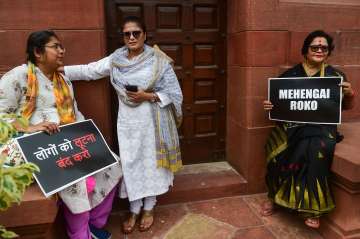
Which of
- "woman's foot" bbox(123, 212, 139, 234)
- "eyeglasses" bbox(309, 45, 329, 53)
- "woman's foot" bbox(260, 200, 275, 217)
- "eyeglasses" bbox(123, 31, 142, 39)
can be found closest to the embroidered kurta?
"woman's foot" bbox(123, 212, 139, 234)

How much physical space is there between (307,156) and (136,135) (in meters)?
1.60

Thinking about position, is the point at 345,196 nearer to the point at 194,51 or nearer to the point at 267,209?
the point at 267,209

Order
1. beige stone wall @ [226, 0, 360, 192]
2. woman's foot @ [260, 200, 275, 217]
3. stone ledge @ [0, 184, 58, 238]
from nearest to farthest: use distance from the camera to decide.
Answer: stone ledge @ [0, 184, 58, 238]
woman's foot @ [260, 200, 275, 217]
beige stone wall @ [226, 0, 360, 192]

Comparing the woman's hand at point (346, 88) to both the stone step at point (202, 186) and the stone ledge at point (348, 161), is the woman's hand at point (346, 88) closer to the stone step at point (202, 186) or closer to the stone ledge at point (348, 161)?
the stone ledge at point (348, 161)

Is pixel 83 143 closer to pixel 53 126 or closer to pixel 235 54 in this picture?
pixel 53 126

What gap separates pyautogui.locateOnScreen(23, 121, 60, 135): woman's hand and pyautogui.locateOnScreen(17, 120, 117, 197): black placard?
3 cm

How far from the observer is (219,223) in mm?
3188

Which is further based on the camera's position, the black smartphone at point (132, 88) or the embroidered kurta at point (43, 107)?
the black smartphone at point (132, 88)

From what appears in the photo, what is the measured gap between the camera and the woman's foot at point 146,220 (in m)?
3.08

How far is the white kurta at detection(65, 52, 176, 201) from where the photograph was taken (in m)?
2.96

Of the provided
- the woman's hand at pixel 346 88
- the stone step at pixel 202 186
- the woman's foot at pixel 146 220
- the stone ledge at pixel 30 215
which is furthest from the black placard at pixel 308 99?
the stone ledge at pixel 30 215

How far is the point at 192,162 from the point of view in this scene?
4172mm

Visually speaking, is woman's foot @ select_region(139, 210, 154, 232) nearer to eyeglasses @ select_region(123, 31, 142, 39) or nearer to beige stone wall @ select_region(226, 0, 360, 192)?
beige stone wall @ select_region(226, 0, 360, 192)

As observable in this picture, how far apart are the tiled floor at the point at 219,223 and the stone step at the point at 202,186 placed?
3.0 inches
